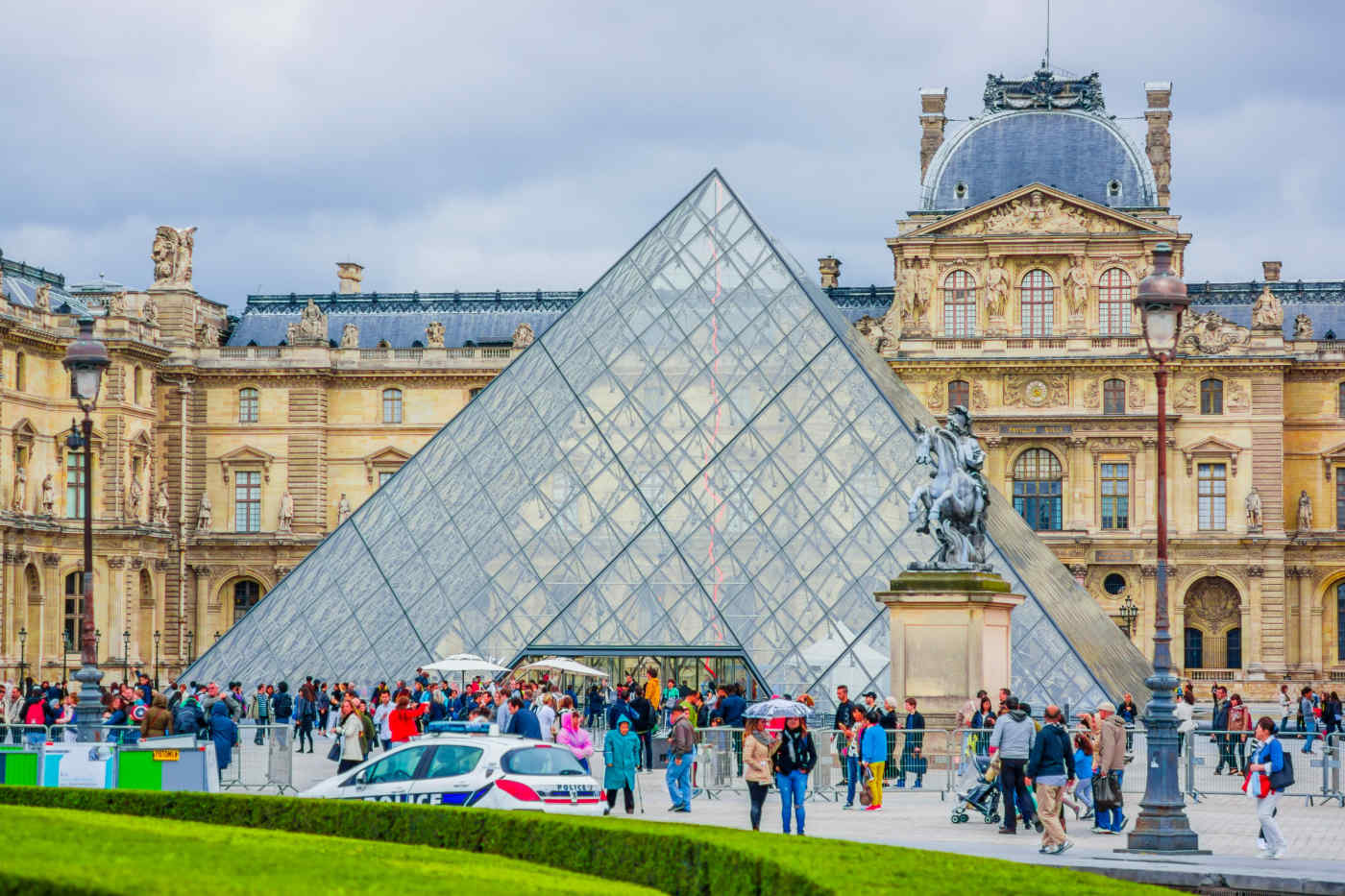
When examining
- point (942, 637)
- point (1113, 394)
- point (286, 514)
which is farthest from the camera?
point (286, 514)

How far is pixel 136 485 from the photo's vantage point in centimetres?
5816

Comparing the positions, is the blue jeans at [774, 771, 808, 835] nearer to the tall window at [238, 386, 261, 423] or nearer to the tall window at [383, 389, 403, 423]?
the tall window at [383, 389, 403, 423]

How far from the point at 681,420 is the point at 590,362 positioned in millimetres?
2080

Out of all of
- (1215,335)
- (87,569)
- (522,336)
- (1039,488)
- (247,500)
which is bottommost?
(87,569)

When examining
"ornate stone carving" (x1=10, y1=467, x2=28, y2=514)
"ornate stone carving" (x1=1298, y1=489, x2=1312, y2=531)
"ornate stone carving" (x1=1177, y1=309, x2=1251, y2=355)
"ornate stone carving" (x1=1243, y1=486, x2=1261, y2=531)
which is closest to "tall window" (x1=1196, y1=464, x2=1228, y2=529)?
"ornate stone carving" (x1=1243, y1=486, x2=1261, y2=531)

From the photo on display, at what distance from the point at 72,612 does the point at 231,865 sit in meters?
47.2

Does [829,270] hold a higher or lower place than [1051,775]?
higher

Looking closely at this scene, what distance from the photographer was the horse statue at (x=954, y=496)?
25.2 meters

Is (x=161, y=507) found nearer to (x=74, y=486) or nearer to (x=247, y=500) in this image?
(x=247, y=500)

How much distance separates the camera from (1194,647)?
5903 cm

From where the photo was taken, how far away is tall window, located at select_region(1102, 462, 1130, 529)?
2280 inches

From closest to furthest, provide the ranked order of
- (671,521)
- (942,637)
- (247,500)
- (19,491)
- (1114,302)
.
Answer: (942,637) → (671,521) → (19,491) → (1114,302) → (247,500)

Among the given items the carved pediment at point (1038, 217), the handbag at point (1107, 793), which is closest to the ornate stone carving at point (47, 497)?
the carved pediment at point (1038, 217)

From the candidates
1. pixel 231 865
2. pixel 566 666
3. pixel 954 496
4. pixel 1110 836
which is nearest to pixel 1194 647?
pixel 566 666
